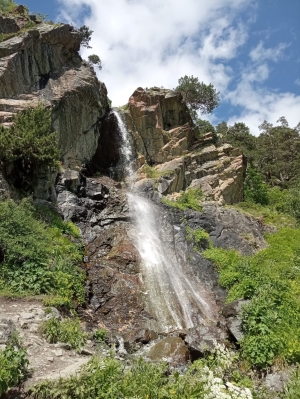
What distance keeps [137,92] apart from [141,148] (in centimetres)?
581

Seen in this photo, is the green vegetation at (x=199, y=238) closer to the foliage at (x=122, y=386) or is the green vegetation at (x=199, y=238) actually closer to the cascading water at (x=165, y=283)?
→ the cascading water at (x=165, y=283)

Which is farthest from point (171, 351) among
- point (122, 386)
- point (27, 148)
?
point (27, 148)

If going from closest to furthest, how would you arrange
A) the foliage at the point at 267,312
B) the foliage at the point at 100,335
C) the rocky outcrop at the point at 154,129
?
1. the foliage at the point at 267,312
2. the foliage at the point at 100,335
3. the rocky outcrop at the point at 154,129

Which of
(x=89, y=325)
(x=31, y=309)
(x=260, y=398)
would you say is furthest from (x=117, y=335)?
(x=260, y=398)

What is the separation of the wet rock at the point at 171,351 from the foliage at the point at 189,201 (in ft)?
45.7

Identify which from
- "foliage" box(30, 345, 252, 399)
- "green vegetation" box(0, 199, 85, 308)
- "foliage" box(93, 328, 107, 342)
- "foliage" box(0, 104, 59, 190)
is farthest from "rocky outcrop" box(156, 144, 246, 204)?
"foliage" box(30, 345, 252, 399)

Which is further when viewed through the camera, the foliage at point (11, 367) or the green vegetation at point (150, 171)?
the green vegetation at point (150, 171)

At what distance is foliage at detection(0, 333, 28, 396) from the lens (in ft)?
20.2

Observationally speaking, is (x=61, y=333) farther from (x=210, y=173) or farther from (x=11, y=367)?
(x=210, y=173)

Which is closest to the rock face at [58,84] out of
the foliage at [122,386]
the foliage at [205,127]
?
the foliage at [205,127]

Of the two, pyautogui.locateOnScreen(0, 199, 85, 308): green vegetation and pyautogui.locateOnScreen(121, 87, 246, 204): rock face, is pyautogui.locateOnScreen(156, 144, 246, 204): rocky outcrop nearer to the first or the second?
pyautogui.locateOnScreen(121, 87, 246, 204): rock face

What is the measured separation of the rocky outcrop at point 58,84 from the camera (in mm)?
24159

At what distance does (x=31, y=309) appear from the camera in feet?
35.3

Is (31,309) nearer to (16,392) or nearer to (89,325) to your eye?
(89,325)
